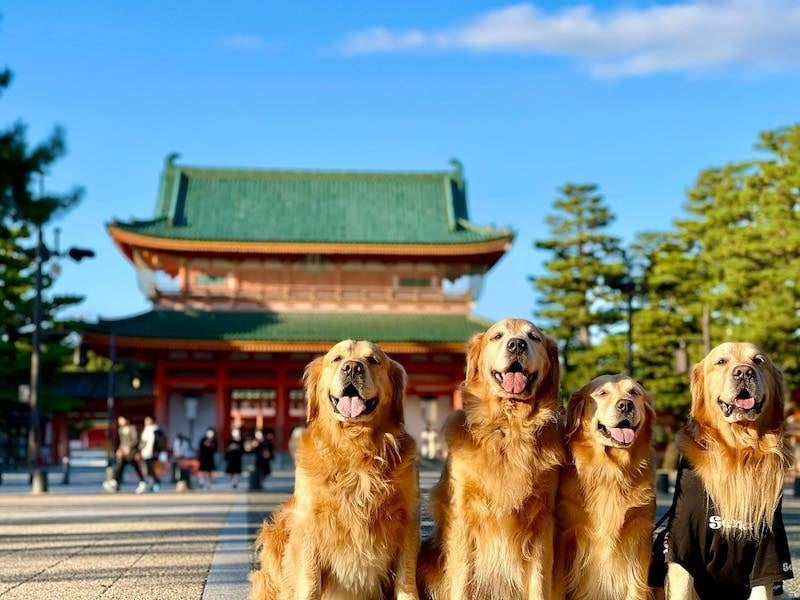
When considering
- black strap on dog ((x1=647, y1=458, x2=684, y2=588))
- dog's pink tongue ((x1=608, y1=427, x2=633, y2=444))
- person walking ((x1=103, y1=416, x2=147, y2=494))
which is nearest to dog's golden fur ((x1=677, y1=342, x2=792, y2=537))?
black strap on dog ((x1=647, y1=458, x2=684, y2=588))

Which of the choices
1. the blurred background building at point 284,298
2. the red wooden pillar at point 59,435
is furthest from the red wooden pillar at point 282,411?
the red wooden pillar at point 59,435

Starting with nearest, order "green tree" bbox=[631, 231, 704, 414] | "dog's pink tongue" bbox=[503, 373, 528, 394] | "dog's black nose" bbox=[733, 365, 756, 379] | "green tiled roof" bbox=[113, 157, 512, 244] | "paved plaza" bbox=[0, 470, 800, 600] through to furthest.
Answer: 1. "dog's black nose" bbox=[733, 365, 756, 379]
2. "dog's pink tongue" bbox=[503, 373, 528, 394]
3. "paved plaza" bbox=[0, 470, 800, 600]
4. "green tree" bbox=[631, 231, 704, 414]
5. "green tiled roof" bbox=[113, 157, 512, 244]

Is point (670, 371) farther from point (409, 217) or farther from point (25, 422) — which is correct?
point (25, 422)

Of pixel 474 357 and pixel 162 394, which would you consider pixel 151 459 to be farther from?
pixel 474 357

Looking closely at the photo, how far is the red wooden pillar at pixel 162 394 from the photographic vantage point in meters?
35.7

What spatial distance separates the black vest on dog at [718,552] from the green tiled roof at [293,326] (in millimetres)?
28966

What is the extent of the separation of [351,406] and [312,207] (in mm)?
35981

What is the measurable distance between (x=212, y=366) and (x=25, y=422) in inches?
310

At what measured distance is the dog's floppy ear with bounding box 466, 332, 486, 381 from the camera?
5.73 meters

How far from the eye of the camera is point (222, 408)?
35906 mm

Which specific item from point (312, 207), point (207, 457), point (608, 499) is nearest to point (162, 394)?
point (312, 207)

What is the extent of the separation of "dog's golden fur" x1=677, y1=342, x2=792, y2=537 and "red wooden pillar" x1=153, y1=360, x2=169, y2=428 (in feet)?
104

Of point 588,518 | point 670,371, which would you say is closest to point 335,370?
point 588,518

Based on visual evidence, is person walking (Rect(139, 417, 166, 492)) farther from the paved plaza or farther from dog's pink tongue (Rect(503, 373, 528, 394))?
dog's pink tongue (Rect(503, 373, 528, 394))
